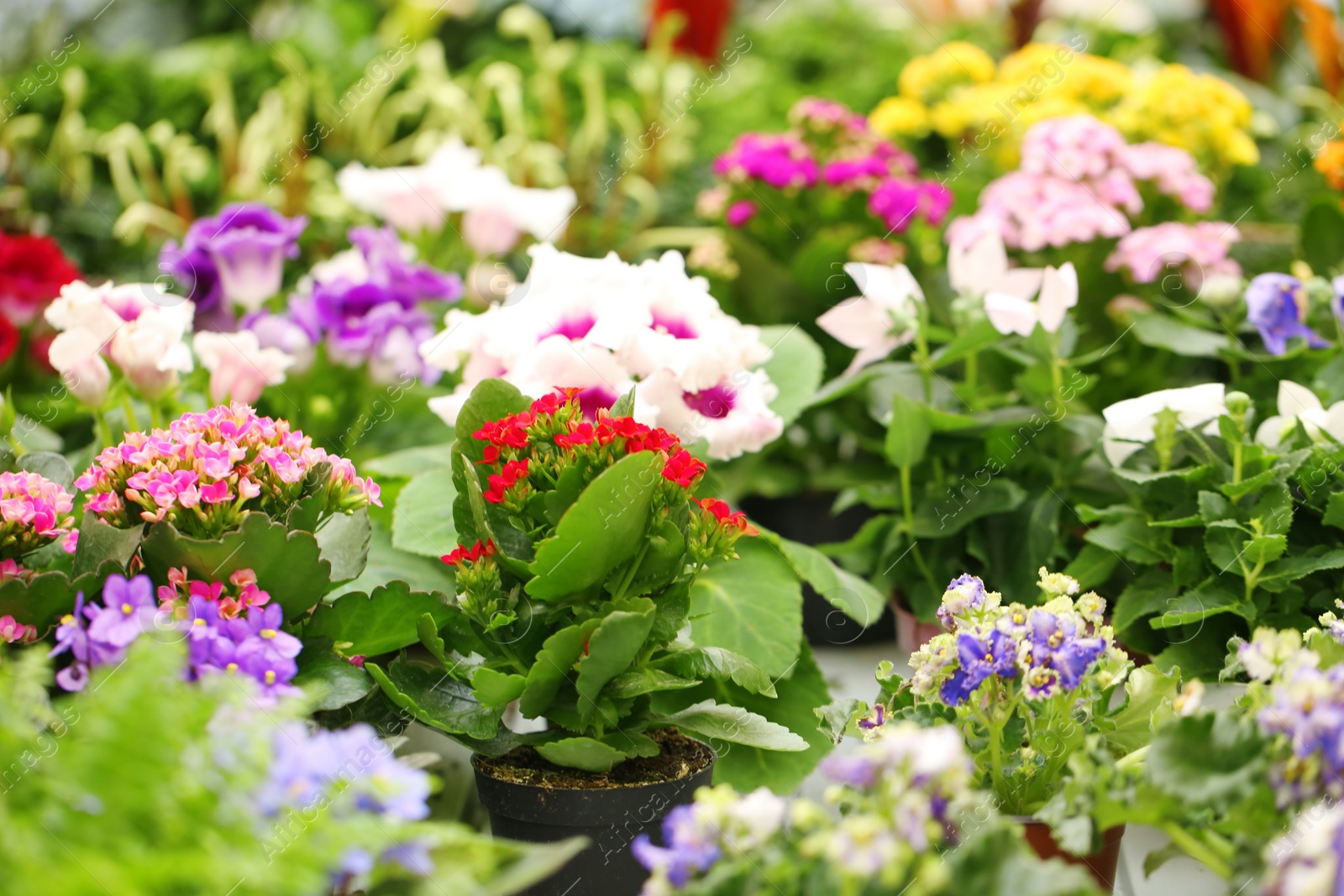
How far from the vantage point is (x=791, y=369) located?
114cm

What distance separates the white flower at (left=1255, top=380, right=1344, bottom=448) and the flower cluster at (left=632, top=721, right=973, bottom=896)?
1.95 feet

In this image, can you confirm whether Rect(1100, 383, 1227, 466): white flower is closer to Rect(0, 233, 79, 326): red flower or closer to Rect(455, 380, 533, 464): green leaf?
Rect(455, 380, 533, 464): green leaf

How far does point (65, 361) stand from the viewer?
2.96 feet

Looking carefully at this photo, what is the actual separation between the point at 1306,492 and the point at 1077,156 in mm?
592

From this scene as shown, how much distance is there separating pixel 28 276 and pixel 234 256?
407mm

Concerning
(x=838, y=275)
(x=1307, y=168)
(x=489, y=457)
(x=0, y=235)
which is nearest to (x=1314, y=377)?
(x=838, y=275)

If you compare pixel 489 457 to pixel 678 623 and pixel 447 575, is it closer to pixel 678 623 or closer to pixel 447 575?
pixel 678 623

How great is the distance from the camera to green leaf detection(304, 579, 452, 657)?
30.1 inches

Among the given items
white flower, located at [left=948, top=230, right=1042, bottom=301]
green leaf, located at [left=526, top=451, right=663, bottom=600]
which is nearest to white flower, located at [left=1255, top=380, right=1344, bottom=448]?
white flower, located at [left=948, top=230, right=1042, bottom=301]

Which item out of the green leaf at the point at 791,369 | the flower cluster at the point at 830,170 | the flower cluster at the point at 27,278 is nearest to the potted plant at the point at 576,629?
the green leaf at the point at 791,369

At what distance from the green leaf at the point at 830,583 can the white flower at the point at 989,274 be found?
0.35 m

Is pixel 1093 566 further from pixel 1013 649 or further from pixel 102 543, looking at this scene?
pixel 102 543

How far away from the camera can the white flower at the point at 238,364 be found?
1.00 m

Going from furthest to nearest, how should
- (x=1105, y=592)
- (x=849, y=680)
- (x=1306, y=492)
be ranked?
1. (x=849, y=680)
2. (x=1105, y=592)
3. (x=1306, y=492)
